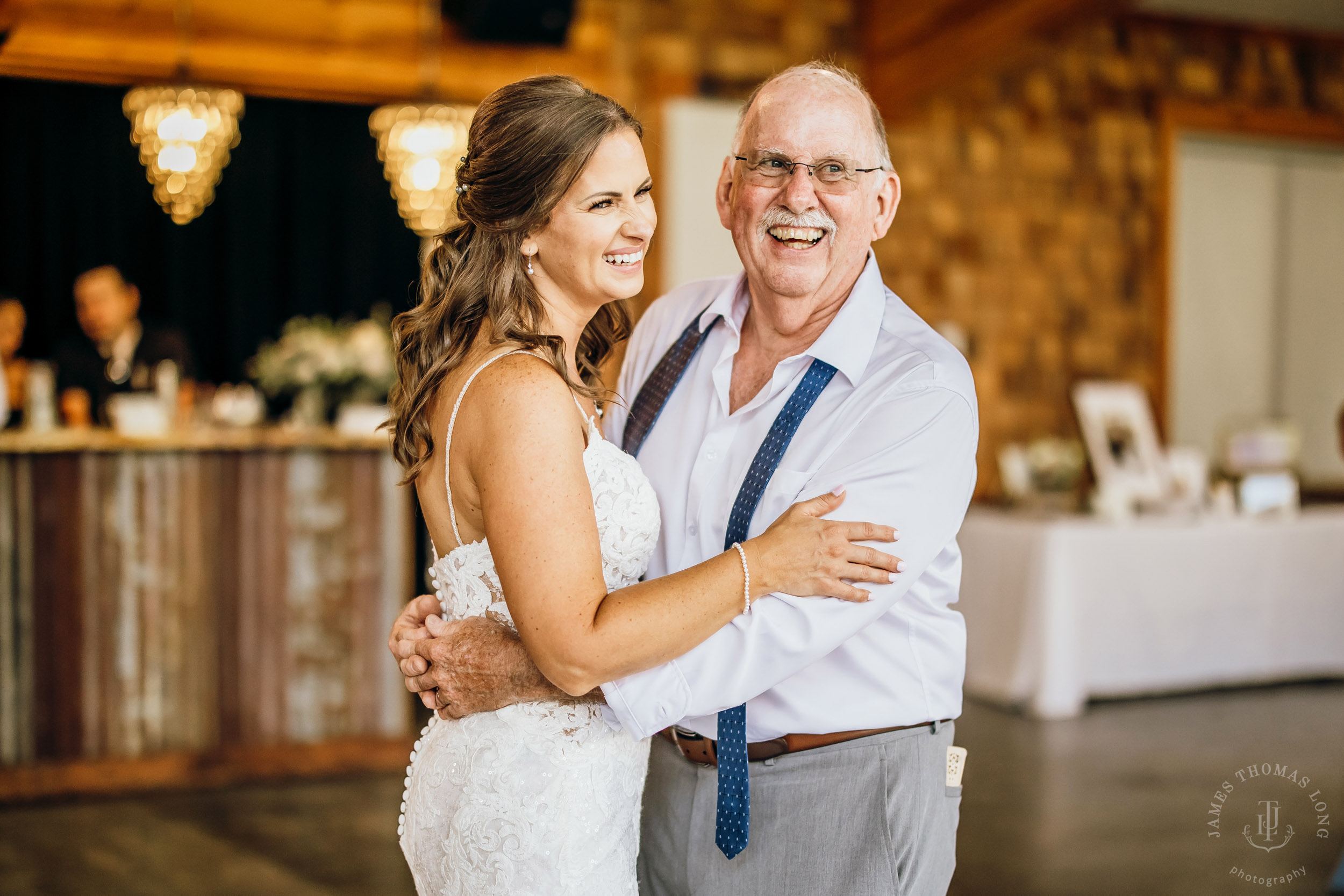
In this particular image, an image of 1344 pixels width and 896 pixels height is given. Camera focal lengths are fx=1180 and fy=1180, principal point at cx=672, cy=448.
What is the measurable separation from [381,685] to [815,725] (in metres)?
3.36

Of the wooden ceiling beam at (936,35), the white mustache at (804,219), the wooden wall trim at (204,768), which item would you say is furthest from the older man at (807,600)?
the wooden ceiling beam at (936,35)

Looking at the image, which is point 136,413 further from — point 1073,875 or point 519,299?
point 1073,875

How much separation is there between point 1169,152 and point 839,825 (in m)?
7.22

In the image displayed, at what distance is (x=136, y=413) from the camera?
4.84 m

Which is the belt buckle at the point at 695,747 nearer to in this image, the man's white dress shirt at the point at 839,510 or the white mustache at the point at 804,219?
the man's white dress shirt at the point at 839,510

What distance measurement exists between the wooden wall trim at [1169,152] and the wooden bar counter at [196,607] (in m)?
5.33

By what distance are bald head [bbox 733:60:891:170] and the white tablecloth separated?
12.4 ft

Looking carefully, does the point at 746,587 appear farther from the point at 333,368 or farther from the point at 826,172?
the point at 333,368

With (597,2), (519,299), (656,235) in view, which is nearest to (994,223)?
(656,235)

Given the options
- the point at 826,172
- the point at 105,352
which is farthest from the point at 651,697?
the point at 105,352

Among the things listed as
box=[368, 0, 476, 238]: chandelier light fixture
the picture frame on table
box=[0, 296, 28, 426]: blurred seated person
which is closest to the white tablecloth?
the picture frame on table

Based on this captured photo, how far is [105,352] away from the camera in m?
6.39

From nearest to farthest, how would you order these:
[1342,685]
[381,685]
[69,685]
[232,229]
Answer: [69,685]
[381,685]
[1342,685]
[232,229]

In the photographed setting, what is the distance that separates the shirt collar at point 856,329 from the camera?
1.78 metres
